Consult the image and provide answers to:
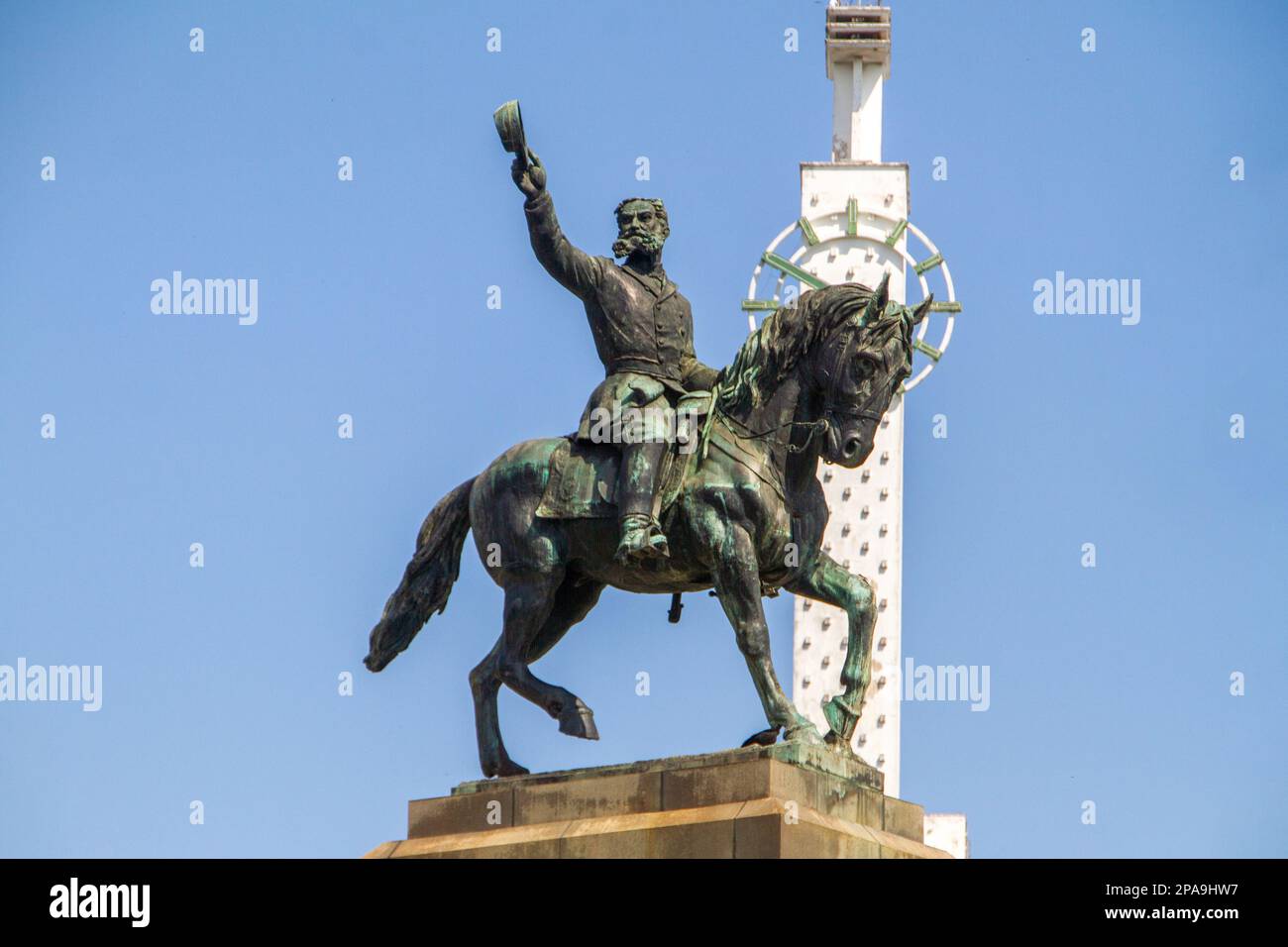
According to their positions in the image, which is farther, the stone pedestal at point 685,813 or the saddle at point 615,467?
the saddle at point 615,467

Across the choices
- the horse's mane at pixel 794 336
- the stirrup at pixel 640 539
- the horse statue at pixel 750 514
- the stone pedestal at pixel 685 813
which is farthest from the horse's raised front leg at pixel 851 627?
the horse's mane at pixel 794 336

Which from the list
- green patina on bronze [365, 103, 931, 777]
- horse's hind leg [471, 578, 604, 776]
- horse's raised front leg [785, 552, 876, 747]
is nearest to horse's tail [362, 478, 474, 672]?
green patina on bronze [365, 103, 931, 777]

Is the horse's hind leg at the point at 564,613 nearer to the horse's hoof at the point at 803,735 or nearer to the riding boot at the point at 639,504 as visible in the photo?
the riding boot at the point at 639,504

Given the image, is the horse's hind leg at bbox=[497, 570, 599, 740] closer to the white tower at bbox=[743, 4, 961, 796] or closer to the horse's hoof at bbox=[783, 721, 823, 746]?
the horse's hoof at bbox=[783, 721, 823, 746]

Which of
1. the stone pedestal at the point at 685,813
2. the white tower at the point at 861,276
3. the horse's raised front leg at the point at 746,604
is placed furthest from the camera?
the white tower at the point at 861,276

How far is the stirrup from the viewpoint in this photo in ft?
81.6

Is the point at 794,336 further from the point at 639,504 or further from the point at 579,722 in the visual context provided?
the point at 579,722

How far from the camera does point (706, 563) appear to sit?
25141 mm

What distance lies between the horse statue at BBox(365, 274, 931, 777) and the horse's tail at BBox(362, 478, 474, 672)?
40cm

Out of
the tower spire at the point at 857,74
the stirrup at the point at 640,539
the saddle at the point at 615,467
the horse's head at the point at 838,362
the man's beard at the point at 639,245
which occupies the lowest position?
the stirrup at the point at 640,539

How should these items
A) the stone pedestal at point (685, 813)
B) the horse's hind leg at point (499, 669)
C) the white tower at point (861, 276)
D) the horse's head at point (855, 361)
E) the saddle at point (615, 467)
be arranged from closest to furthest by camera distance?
1. the stone pedestal at point (685, 813)
2. the horse's head at point (855, 361)
3. the saddle at point (615, 467)
4. the horse's hind leg at point (499, 669)
5. the white tower at point (861, 276)

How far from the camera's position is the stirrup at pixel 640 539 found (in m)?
24.9

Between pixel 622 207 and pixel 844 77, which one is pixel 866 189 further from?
pixel 622 207
